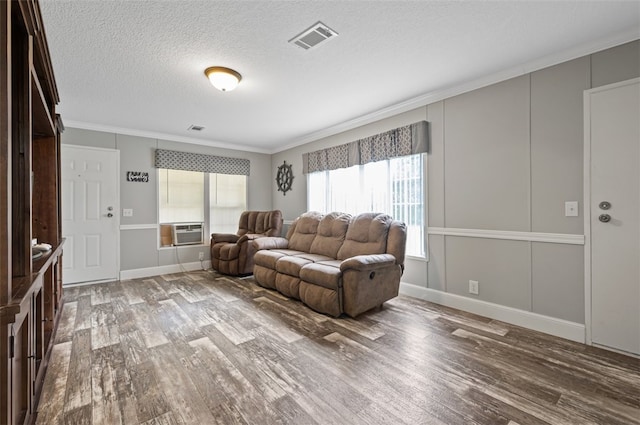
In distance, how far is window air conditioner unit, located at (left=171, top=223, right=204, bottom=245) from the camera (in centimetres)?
499

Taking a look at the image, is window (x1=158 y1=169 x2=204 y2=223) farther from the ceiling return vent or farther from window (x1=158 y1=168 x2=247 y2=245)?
the ceiling return vent

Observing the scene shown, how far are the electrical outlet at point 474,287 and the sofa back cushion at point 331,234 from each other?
152 cm

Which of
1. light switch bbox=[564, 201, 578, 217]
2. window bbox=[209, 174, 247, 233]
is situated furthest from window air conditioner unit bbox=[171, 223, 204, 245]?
light switch bbox=[564, 201, 578, 217]

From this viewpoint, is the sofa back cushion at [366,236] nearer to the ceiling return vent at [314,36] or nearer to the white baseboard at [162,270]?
the ceiling return vent at [314,36]

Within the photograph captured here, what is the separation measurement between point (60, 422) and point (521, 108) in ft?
13.0

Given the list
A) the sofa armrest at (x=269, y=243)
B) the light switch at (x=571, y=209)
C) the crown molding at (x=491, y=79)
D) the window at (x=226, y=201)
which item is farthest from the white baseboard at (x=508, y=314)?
the window at (x=226, y=201)

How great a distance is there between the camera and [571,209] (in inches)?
93.5

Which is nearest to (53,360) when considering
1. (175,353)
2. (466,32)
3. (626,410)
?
(175,353)

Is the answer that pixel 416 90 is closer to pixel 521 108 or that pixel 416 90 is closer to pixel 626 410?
pixel 521 108

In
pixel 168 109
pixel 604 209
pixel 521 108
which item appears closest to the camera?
pixel 604 209

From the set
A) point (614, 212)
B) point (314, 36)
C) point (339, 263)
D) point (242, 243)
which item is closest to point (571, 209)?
point (614, 212)

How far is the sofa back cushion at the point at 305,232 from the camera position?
4148mm

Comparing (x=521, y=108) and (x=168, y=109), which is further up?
(x=168, y=109)

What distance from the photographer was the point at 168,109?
3670mm
